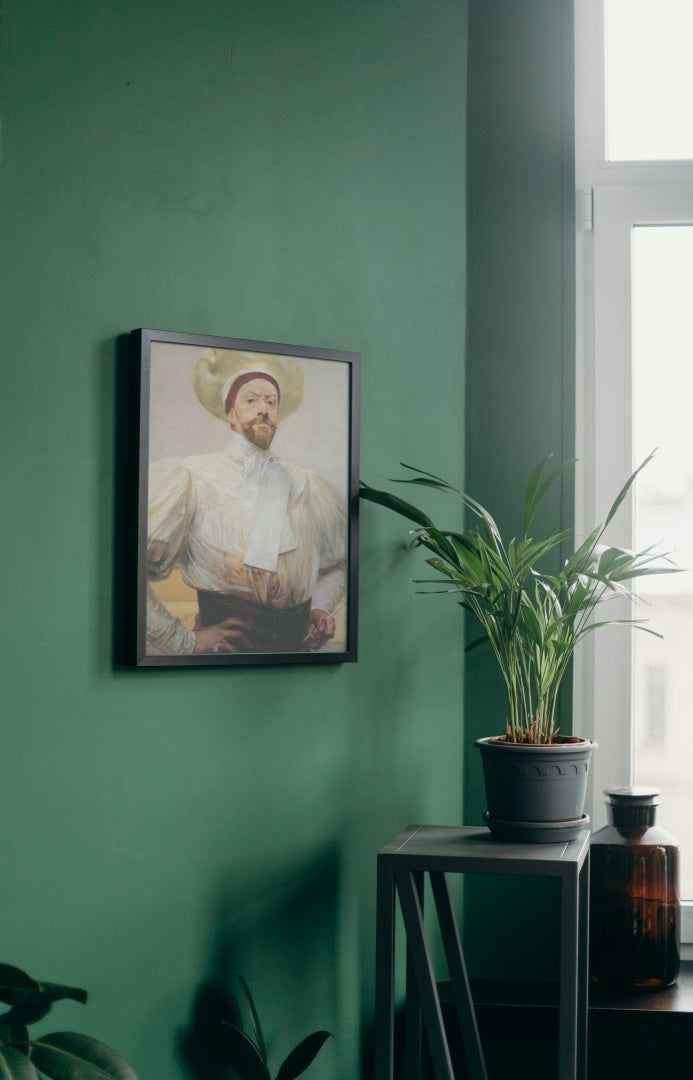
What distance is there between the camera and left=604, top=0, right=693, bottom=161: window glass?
2756 mm

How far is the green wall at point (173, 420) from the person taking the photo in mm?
1946

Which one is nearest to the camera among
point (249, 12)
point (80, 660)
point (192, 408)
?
point (80, 660)

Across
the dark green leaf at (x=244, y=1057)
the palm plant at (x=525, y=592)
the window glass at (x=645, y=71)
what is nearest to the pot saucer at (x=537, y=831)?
the palm plant at (x=525, y=592)

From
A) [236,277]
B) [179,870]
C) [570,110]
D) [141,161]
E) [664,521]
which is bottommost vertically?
[179,870]

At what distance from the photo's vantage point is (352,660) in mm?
2336

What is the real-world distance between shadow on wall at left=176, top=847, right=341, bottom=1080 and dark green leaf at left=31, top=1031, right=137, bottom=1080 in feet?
2.43

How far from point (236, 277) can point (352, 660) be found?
86cm

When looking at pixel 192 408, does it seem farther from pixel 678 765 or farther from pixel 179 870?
pixel 678 765

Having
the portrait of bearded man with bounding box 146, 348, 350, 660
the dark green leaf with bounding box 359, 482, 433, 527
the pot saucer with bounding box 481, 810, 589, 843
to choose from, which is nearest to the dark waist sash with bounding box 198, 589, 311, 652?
the portrait of bearded man with bounding box 146, 348, 350, 660

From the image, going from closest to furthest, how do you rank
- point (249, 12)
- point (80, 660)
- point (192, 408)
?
point (80, 660) → point (192, 408) → point (249, 12)

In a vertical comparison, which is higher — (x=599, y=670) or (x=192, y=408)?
(x=192, y=408)

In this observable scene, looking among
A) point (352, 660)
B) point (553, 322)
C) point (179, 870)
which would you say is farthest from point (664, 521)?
point (179, 870)

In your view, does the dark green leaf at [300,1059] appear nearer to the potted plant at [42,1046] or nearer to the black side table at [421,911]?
the black side table at [421,911]

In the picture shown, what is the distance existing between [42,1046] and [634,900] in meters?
1.47
